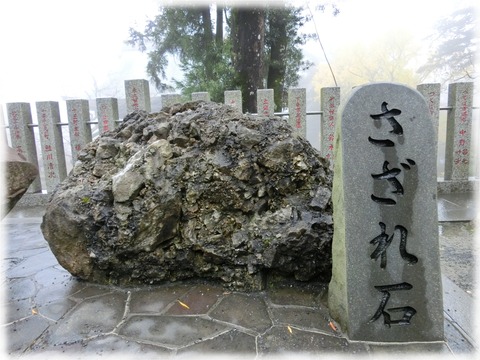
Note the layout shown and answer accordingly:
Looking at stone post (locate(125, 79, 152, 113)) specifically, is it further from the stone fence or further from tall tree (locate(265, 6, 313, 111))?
tall tree (locate(265, 6, 313, 111))

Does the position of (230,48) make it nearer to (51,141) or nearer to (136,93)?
(136,93)

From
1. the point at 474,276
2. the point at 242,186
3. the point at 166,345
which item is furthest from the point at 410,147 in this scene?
the point at 166,345

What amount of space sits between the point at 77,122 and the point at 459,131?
29.3ft

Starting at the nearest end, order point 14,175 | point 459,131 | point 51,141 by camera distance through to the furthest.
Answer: point 14,175 → point 459,131 → point 51,141

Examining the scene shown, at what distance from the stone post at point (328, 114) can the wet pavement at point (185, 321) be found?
164 inches

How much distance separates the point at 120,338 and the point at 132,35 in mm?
12995

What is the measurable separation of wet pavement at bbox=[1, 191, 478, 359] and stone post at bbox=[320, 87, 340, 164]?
417 cm

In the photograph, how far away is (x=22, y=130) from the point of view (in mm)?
7543

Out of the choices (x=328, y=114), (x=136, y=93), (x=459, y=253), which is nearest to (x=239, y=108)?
(x=328, y=114)

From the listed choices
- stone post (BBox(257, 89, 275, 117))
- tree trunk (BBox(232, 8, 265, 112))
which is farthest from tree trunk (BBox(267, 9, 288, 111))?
stone post (BBox(257, 89, 275, 117))

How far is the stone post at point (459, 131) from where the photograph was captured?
6.89m

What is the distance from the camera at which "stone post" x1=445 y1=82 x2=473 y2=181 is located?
6.89 metres

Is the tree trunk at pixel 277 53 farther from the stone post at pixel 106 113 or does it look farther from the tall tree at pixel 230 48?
the stone post at pixel 106 113

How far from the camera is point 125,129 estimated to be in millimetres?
3910
